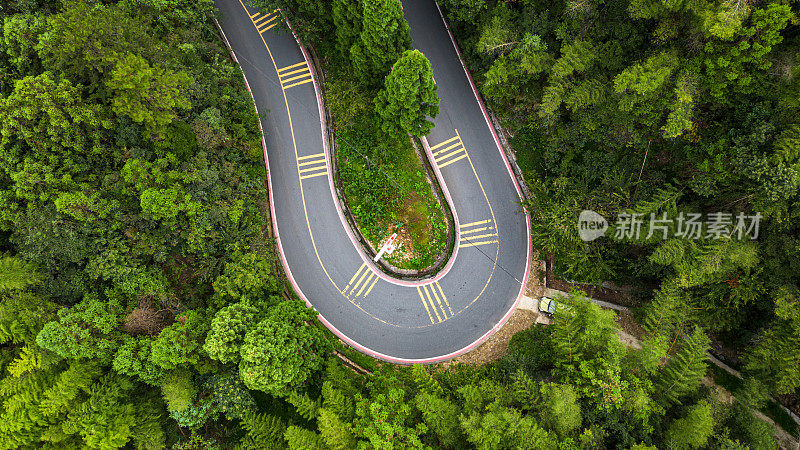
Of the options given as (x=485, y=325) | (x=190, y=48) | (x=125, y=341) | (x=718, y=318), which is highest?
(x=190, y=48)

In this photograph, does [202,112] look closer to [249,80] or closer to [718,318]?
[249,80]

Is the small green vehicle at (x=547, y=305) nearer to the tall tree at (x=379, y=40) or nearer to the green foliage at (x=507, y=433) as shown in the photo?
the green foliage at (x=507, y=433)

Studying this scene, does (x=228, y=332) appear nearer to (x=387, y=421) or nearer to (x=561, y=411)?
(x=387, y=421)

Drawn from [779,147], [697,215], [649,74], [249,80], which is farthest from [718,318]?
[249,80]

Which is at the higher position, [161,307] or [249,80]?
[249,80]

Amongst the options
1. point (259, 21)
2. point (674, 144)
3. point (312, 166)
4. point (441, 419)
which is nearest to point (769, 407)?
point (674, 144)

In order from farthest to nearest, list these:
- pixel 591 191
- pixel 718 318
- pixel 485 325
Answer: pixel 485 325, pixel 591 191, pixel 718 318

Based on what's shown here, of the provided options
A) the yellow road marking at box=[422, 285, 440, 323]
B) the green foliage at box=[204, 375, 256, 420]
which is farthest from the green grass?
the green foliage at box=[204, 375, 256, 420]
